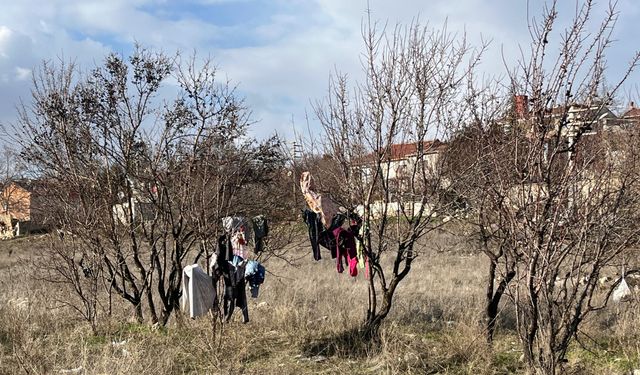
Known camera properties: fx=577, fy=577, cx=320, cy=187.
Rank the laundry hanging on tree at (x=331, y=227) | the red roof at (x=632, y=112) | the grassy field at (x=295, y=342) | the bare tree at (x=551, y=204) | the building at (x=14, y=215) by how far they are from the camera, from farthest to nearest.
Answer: the building at (x=14, y=215) → the red roof at (x=632, y=112) → the laundry hanging on tree at (x=331, y=227) → the grassy field at (x=295, y=342) → the bare tree at (x=551, y=204)

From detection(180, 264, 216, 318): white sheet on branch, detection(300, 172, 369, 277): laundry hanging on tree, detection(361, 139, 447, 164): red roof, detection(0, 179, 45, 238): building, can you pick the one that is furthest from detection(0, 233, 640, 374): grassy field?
detection(0, 179, 45, 238): building

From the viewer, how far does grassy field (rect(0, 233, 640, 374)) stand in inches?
209

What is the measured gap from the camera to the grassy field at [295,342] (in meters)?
5.32

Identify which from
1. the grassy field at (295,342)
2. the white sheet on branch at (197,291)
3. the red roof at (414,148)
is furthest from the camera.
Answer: the red roof at (414,148)

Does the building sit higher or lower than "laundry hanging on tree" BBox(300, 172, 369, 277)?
higher

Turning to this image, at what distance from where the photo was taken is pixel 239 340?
6137mm

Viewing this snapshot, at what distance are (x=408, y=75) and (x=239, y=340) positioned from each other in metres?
3.31

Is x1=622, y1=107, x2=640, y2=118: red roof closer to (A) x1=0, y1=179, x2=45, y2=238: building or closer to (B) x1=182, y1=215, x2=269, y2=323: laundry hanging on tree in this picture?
(B) x1=182, y1=215, x2=269, y2=323: laundry hanging on tree

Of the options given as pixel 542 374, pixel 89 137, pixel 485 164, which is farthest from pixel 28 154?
pixel 542 374

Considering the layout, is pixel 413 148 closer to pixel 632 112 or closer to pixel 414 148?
pixel 414 148

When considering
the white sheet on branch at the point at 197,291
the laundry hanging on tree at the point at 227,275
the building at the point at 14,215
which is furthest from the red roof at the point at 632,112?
the building at the point at 14,215

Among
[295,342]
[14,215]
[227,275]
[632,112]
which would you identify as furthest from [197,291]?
[14,215]

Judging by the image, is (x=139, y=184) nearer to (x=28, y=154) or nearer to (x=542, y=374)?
(x=28, y=154)

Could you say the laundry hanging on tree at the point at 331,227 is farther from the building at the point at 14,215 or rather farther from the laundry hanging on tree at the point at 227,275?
the building at the point at 14,215
